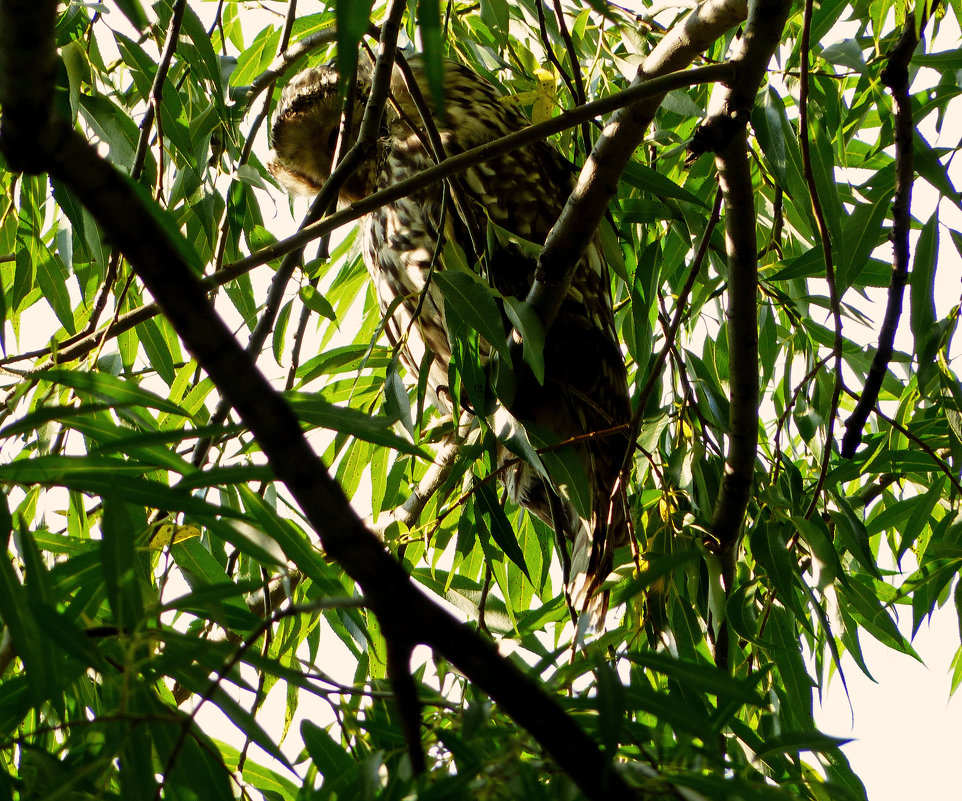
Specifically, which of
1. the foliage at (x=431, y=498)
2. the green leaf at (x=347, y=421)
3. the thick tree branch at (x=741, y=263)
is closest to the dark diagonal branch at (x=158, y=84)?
the foliage at (x=431, y=498)

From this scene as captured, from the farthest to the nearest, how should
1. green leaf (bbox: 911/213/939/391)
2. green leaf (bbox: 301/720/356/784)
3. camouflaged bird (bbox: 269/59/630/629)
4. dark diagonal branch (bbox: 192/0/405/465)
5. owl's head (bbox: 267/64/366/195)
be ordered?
owl's head (bbox: 267/64/366/195), camouflaged bird (bbox: 269/59/630/629), green leaf (bbox: 911/213/939/391), dark diagonal branch (bbox: 192/0/405/465), green leaf (bbox: 301/720/356/784)

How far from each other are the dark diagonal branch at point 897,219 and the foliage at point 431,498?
0.11 ft

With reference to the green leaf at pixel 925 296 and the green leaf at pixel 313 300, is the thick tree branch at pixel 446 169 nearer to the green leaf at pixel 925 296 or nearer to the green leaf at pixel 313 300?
the green leaf at pixel 313 300

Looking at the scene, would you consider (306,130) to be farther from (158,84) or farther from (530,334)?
(530,334)

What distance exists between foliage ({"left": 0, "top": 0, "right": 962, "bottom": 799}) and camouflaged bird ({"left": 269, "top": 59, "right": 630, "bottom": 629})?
0.09 metres

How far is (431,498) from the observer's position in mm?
1358

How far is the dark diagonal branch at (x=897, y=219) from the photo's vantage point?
0.96 metres

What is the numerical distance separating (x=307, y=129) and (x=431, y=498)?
0.89 m

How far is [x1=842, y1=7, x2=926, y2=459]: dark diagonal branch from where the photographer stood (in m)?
0.96

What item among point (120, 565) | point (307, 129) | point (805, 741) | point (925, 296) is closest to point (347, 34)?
point (120, 565)

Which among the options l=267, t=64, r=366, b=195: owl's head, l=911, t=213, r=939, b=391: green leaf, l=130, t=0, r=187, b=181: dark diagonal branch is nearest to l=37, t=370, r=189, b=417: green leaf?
l=130, t=0, r=187, b=181: dark diagonal branch

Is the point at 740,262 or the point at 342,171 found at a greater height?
the point at 342,171

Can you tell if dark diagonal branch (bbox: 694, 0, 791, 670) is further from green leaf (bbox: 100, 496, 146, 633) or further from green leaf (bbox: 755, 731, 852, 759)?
green leaf (bbox: 100, 496, 146, 633)

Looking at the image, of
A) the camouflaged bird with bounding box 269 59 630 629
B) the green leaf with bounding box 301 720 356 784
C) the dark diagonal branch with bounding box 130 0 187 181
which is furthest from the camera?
the camouflaged bird with bounding box 269 59 630 629
